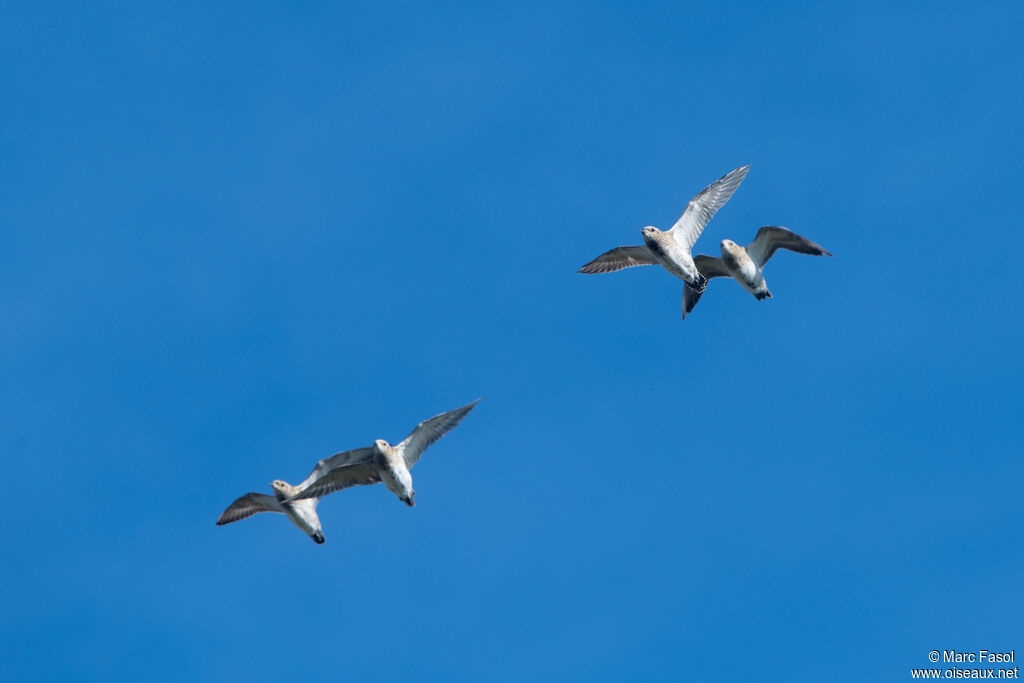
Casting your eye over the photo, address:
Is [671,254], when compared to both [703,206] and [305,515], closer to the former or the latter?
[703,206]

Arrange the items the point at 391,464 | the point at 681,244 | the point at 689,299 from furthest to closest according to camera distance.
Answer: the point at 689,299, the point at 681,244, the point at 391,464

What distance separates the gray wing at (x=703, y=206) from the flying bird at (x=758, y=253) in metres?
1.51

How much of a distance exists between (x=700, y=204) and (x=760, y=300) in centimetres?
423

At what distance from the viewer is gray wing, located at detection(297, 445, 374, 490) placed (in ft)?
131

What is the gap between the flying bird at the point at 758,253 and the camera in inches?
1561

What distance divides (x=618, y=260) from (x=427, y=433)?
9384 mm

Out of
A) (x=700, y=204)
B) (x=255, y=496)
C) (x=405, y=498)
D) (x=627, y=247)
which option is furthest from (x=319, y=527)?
(x=700, y=204)

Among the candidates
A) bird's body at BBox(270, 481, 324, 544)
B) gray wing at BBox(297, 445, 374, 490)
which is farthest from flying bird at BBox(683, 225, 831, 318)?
bird's body at BBox(270, 481, 324, 544)

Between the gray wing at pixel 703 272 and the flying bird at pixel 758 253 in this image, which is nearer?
the flying bird at pixel 758 253

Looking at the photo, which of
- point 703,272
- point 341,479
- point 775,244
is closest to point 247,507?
point 341,479

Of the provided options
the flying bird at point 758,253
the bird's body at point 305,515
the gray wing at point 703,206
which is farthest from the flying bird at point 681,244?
the bird's body at point 305,515

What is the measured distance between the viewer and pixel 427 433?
132 feet

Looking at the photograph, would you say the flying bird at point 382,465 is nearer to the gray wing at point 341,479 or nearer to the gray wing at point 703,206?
the gray wing at point 341,479

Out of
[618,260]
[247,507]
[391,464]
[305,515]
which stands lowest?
[391,464]
